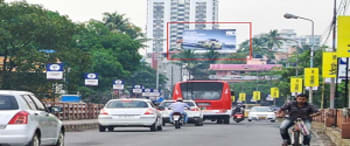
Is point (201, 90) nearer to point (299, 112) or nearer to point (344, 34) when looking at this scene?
point (344, 34)

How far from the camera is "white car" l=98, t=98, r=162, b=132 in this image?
3059cm

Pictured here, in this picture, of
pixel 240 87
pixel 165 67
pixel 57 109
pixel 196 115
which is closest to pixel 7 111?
pixel 57 109

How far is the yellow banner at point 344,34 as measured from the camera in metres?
24.5

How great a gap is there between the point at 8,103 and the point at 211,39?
106110mm

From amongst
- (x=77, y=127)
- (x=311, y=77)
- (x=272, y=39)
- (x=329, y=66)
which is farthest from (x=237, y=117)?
(x=272, y=39)

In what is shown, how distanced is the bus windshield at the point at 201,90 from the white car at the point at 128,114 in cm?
1762

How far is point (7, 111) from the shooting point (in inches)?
600

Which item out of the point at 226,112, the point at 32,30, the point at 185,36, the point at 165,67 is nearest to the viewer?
the point at 226,112

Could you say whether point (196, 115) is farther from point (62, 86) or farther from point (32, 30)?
point (62, 86)

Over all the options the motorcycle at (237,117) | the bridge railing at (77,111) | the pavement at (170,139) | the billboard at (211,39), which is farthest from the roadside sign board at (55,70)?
the billboard at (211,39)

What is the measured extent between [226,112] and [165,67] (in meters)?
144

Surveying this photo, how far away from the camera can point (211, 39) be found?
121062 millimetres

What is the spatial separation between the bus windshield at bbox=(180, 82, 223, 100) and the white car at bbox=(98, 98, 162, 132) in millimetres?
17624

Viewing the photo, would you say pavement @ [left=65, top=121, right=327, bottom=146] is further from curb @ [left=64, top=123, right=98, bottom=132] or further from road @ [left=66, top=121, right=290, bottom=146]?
curb @ [left=64, top=123, right=98, bottom=132]
